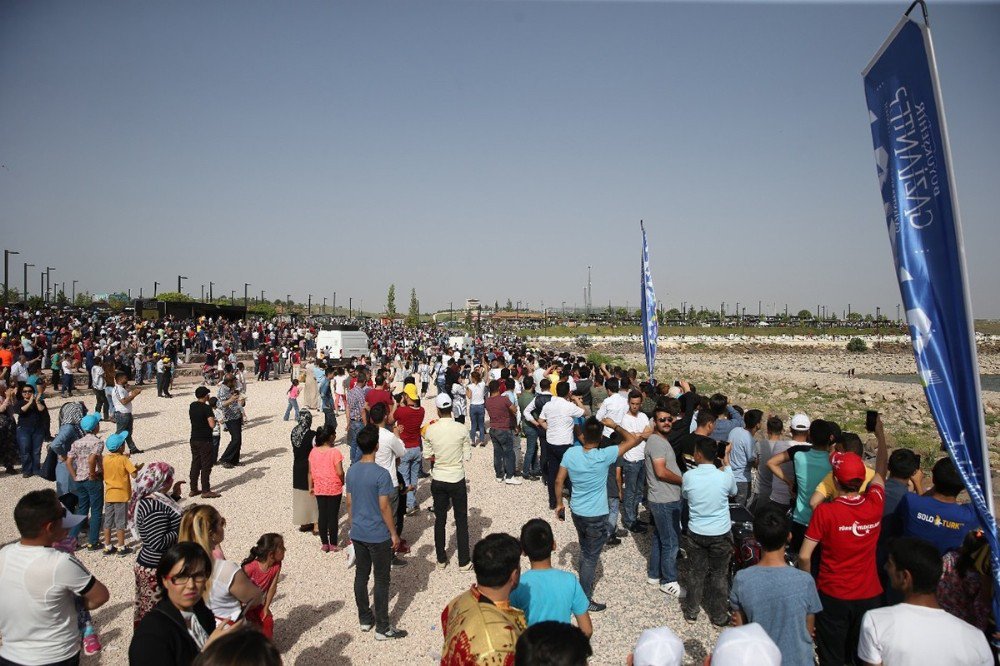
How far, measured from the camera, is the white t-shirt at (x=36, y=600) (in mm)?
2957

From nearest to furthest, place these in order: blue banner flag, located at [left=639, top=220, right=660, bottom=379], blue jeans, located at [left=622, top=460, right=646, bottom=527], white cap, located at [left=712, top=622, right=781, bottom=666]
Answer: white cap, located at [left=712, top=622, right=781, bottom=666] → blue jeans, located at [left=622, top=460, right=646, bottom=527] → blue banner flag, located at [left=639, top=220, right=660, bottom=379]

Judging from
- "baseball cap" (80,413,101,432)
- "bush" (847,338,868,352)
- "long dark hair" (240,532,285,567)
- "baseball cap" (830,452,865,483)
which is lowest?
"bush" (847,338,868,352)

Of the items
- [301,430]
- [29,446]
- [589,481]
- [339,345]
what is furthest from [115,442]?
[339,345]

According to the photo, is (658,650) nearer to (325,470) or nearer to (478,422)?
(325,470)

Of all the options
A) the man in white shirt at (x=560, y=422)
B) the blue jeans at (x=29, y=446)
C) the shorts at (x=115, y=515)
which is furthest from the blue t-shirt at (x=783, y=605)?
the blue jeans at (x=29, y=446)

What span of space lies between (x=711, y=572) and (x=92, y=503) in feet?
24.3

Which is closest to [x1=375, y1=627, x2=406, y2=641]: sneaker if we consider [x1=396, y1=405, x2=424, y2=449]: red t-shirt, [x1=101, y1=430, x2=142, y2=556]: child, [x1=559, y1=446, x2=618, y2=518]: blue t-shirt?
[x1=559, y1=446, x2=618, y2=518]: blue t-shirt

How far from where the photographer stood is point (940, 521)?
12.9ft

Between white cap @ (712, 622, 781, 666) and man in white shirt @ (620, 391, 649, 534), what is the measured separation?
14.4 ft

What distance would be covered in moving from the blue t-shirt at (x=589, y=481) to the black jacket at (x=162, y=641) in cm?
333

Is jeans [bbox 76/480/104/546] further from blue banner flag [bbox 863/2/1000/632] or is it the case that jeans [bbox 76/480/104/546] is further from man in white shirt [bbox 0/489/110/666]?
blue banner flag [bbox 863/2/1000/632]

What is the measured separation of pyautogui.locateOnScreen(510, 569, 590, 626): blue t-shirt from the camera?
301 centimetres

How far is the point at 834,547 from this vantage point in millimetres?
3863

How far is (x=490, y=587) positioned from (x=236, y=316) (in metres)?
54.2
